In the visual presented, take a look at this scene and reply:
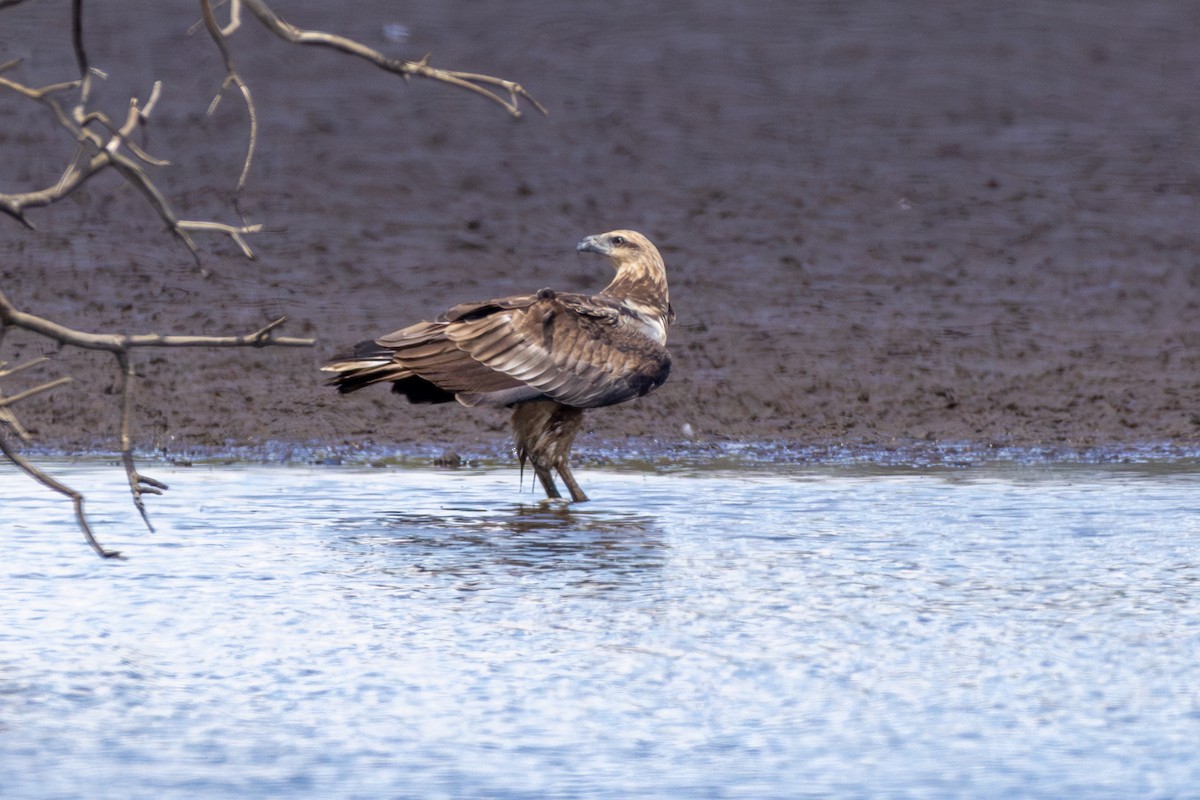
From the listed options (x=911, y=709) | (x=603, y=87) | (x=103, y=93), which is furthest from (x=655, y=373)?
(x=103, y=93)

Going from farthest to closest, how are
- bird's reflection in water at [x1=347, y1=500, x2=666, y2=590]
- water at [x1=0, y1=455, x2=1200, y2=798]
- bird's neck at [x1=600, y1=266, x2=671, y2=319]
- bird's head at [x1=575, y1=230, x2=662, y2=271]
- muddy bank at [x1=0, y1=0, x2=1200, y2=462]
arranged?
muddy bank at [x1=0, y1=0, x2=1200, y2=462], bird's head at [x1=575, y1=230, x2=662, y2=271], bird's neck at [x1=600, y1=266, x2=671, y2=319], bird's reflection in water at [x1=347, y1=500, x2=666, y2=590], water at [x1=0, y1=455, x2=1200, y2=798]

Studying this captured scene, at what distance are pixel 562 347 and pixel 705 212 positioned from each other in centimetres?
542

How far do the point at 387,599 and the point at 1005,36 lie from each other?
10884mm

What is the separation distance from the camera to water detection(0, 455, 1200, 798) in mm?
4469

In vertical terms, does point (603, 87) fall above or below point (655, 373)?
above

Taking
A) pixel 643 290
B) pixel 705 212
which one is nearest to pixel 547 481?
pixel 643 290

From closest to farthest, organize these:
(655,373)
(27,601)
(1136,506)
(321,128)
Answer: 1. (27,601)
2. (1136,506)
3. (655,373)
4. (321,128)

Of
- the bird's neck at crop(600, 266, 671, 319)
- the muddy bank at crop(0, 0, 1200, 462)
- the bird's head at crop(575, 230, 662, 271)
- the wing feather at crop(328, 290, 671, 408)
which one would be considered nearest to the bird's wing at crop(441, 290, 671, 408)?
the wing feather at crop(328, 290, 671, 408)

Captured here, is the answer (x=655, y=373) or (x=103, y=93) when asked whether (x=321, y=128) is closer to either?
(x=103, y=93)

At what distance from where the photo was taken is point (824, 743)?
463 cm

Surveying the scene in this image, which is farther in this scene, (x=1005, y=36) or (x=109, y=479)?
(x=1005, y=36)

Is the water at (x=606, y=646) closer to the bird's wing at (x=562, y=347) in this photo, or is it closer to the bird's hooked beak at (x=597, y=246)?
the bird's wing at (x=562, y=347)

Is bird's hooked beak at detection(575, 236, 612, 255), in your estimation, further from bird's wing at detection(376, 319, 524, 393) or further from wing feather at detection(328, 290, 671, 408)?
bird's wing at detection(376, 319, 524, 393)

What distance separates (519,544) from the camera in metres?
7.13
